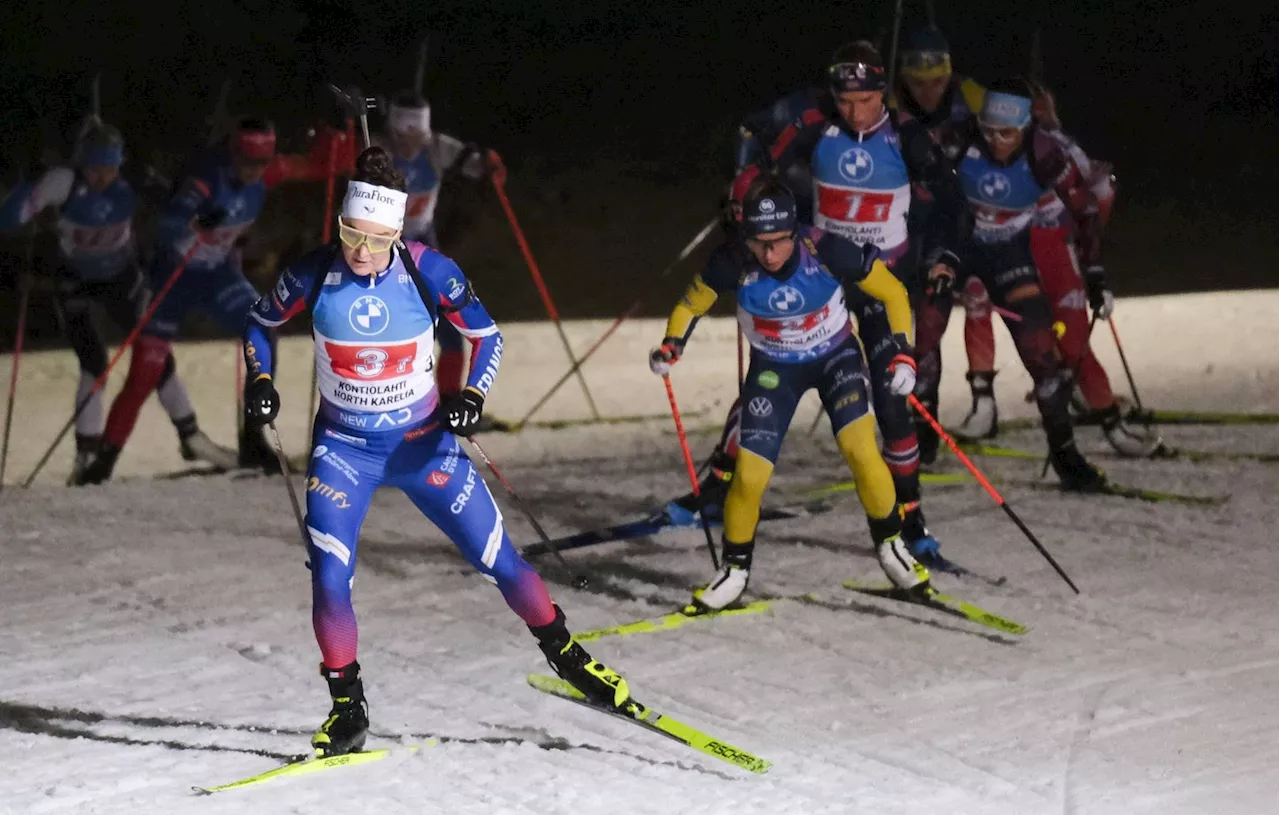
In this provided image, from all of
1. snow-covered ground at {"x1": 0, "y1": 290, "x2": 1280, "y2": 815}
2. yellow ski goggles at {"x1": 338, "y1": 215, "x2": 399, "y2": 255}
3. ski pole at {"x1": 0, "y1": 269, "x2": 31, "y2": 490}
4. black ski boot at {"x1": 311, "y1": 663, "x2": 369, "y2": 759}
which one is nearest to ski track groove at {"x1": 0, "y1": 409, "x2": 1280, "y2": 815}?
snow-covered ground at {"x1": 0, "y1": 290, "x2": 1280, "y2": 815}

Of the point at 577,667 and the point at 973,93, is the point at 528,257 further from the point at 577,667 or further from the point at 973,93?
the point at 577,667

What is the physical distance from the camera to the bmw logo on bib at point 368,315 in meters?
3.83

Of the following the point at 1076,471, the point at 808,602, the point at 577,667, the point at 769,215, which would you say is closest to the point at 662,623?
the point at 808,602

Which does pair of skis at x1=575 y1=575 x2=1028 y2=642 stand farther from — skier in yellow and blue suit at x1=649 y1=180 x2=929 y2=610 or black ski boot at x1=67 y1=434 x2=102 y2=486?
black ski boot at x1=67 y1=434 x2=102 y2=486

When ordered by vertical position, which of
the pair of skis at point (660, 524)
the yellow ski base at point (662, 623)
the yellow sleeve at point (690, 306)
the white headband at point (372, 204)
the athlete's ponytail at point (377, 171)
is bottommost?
the pair of skis at point (660, 524)

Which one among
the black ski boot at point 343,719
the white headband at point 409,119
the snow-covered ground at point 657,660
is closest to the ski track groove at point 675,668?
the snow-covered ground at point 657,660

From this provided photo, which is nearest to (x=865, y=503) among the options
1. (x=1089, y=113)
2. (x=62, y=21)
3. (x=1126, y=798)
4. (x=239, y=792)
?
(x=1126, y=798)

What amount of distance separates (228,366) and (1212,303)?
6663mm

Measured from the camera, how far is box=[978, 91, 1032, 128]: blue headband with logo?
660 cm

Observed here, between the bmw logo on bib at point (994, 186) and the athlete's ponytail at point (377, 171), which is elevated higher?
the athlete's ponytail at point (377, 171)

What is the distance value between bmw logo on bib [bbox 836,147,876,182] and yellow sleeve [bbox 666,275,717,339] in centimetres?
118

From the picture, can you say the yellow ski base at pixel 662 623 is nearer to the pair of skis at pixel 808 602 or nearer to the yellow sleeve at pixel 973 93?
the pair of skis at pixel 808 602

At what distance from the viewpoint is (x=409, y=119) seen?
8.11 m

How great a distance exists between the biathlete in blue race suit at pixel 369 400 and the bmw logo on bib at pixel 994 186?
3.55 meters
